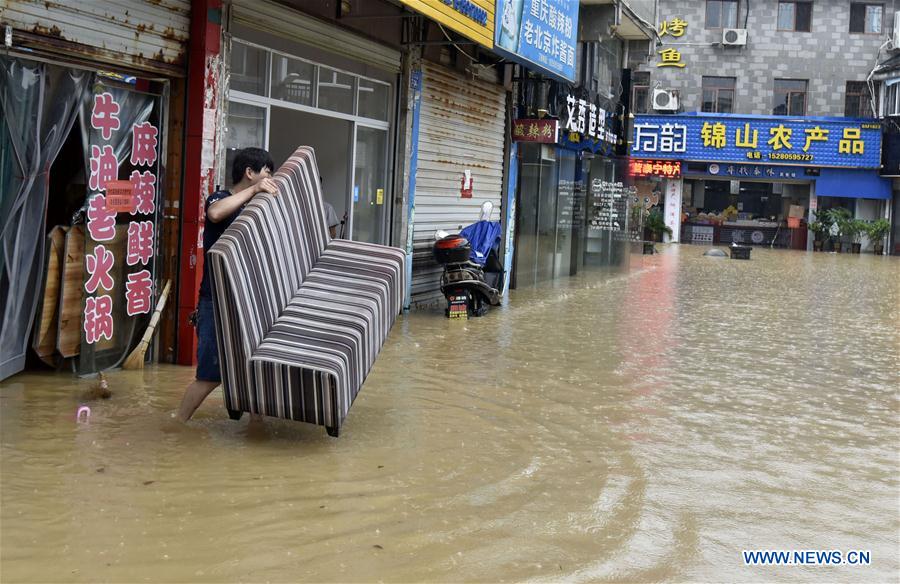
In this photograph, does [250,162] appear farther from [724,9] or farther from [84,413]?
[724,9]

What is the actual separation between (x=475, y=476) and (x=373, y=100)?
22.8 feet

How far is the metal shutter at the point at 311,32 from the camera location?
8.55m

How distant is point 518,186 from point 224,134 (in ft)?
28.6

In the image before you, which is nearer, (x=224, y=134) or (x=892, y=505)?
(x=892, y=505)

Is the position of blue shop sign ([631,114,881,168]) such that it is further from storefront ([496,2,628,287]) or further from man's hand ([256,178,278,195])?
man's hand ([256,178,278,195])

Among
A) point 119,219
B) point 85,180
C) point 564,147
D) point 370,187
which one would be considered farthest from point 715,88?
point 85,180

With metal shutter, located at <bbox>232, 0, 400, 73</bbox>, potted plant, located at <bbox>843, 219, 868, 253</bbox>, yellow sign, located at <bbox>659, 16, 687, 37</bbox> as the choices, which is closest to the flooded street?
metal shutter, located at <bbox>232, 0, 400, 73</bbox>

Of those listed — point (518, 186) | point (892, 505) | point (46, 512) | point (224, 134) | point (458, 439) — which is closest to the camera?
point (46, 512)

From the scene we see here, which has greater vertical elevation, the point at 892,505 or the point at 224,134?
the point at 224,134

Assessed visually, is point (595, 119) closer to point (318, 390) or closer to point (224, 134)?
point (224, 134)

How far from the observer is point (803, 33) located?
38.7m

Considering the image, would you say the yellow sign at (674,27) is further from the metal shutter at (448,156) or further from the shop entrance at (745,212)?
the metal shutter at (448,156)

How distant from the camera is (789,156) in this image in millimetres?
37969

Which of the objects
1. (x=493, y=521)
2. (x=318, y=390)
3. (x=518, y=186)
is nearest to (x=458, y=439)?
(x=318, y=390)
